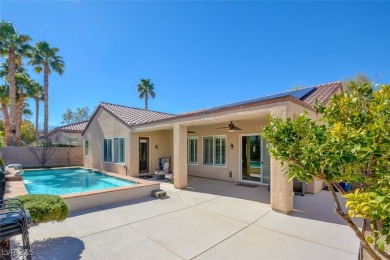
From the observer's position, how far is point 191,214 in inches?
264

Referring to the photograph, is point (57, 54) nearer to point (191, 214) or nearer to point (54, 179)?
point (54, 179)

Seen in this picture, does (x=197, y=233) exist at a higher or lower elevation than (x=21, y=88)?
lower

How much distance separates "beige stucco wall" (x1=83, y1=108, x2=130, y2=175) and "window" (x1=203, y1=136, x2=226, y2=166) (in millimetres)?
5609

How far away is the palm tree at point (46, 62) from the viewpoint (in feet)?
74.6

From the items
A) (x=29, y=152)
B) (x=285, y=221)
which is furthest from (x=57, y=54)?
(x=285, y=221)

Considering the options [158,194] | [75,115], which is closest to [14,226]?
[158,194]

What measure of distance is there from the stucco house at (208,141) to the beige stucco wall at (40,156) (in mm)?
5897

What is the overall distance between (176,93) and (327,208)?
22.1m

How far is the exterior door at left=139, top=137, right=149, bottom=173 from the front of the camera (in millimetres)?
15102

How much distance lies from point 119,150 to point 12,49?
618 inches

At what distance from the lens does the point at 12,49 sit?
19.2 meters

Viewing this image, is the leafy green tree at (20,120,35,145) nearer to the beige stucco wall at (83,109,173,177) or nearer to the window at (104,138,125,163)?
the beige stucco wall at (83,109,173,177)

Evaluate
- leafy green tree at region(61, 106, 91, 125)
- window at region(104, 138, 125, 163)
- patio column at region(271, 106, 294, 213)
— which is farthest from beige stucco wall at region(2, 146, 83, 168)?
leafy green tree at region(61, 106, 91, 125)

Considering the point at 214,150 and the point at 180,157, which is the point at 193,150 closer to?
the point at 214,150
